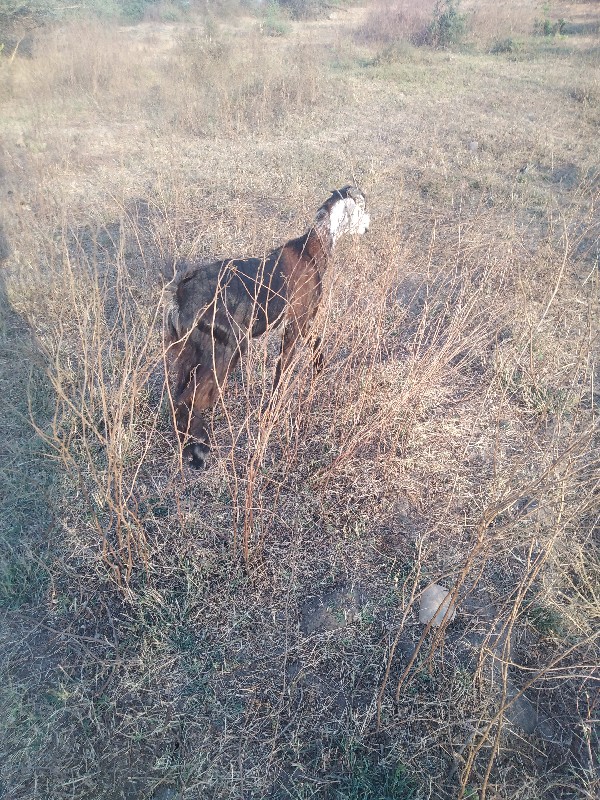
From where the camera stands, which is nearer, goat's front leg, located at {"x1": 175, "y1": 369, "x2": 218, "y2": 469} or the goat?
the goat

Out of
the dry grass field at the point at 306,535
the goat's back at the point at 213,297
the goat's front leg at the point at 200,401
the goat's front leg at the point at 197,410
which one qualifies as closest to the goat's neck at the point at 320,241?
the dry grass field at the point at 306,535

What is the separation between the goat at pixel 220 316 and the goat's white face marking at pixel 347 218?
32cm

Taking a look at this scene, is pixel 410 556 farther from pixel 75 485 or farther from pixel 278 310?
pixel 75 485

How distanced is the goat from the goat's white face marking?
0.32 metres

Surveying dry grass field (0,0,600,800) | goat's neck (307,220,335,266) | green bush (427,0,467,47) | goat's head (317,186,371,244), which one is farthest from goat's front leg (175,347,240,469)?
green bush (427,0,467,47)

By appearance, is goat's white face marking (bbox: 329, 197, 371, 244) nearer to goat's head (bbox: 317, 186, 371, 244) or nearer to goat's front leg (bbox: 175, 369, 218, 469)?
goat's head (bbox: 317, 186, 371, 244)

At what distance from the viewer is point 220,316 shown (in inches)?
118

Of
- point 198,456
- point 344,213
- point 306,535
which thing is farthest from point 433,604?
point 344,213

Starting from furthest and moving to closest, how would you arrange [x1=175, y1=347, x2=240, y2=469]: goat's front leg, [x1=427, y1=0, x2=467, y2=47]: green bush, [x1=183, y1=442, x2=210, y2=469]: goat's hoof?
[x1=427, y1=0, x2=467, y2=47]: green bush → [x1=183, y1=442, x2=210, y2=469]: goat's hoof → [x1=175, y1=347, x2=240, y2=469]: goat's front leg

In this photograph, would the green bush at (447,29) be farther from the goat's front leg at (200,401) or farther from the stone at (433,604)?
the stone at (433,604)

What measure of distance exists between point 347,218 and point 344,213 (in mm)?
69

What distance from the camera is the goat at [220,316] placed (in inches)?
116

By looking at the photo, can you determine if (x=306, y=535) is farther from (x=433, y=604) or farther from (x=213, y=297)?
(x=213, y=297)

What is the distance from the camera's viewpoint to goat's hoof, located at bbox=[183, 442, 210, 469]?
10.5ft
